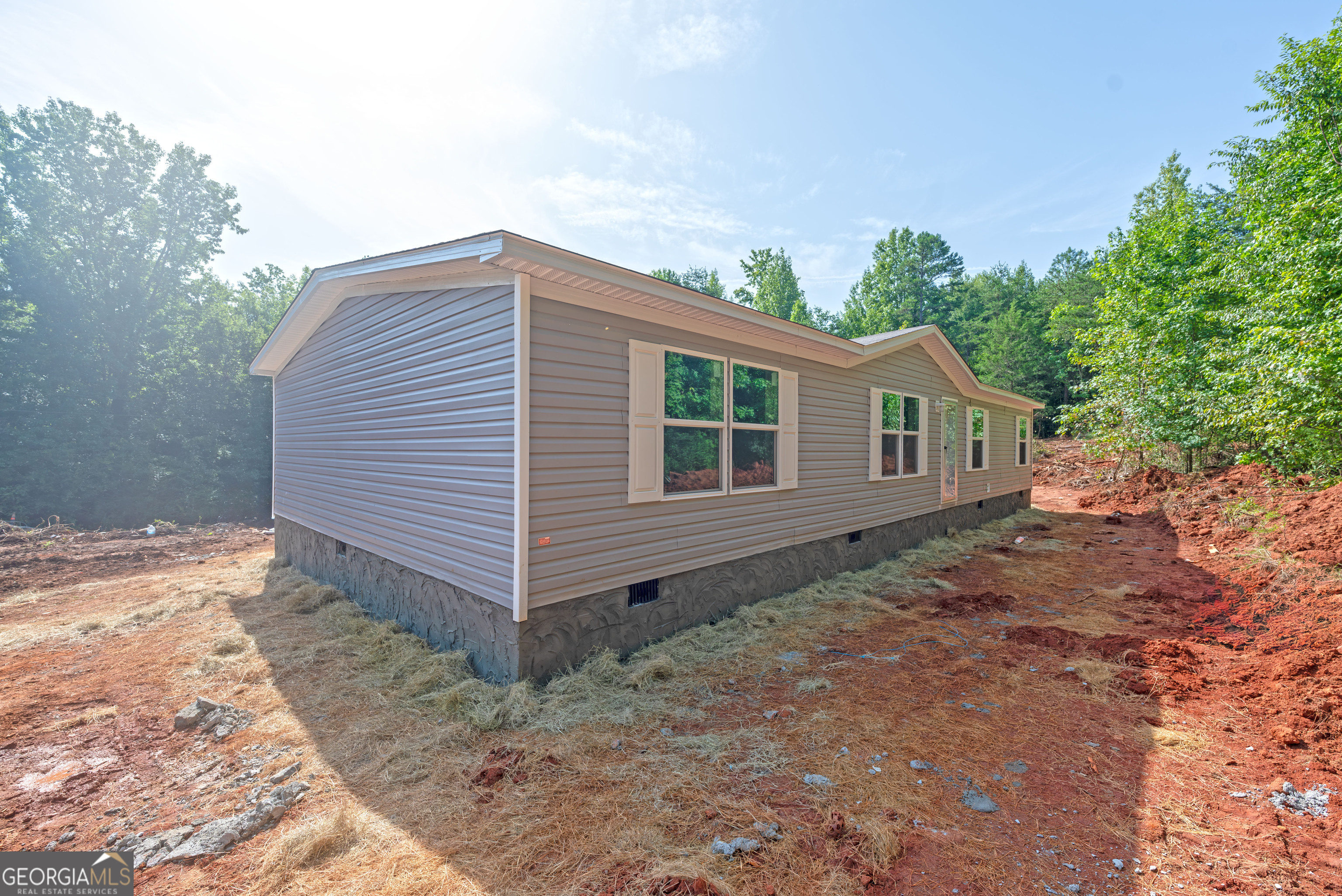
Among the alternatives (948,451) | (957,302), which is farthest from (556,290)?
(957,302)

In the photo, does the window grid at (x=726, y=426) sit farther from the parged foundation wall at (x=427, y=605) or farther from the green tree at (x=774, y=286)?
the green tree at (x=774, y=286)

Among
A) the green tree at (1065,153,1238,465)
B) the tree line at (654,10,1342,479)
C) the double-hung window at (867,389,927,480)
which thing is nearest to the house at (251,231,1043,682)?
the double-hung window at (867,389,927,480)

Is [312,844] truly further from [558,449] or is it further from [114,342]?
Result: [114,342]

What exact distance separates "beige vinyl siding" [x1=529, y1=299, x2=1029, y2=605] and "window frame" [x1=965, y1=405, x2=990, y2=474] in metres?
5.28

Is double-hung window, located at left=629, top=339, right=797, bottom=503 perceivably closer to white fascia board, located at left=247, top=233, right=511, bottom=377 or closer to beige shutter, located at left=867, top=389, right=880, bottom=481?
white fascia board, located at left=247, top=233, right=511, bottom=377

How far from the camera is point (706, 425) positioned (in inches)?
197

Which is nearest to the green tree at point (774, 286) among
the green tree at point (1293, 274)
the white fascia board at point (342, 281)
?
the green tree at point (1293, 274)

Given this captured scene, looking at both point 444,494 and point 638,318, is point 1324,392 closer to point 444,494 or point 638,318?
point 638,318

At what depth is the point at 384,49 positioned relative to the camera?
496 cm

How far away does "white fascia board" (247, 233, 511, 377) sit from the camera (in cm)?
360

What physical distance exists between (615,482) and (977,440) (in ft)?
32.9

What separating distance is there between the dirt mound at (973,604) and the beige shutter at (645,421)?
362 centimetres

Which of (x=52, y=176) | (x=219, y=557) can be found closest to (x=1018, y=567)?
(x=219, y=557)

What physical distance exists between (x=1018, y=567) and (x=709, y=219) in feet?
87.1
